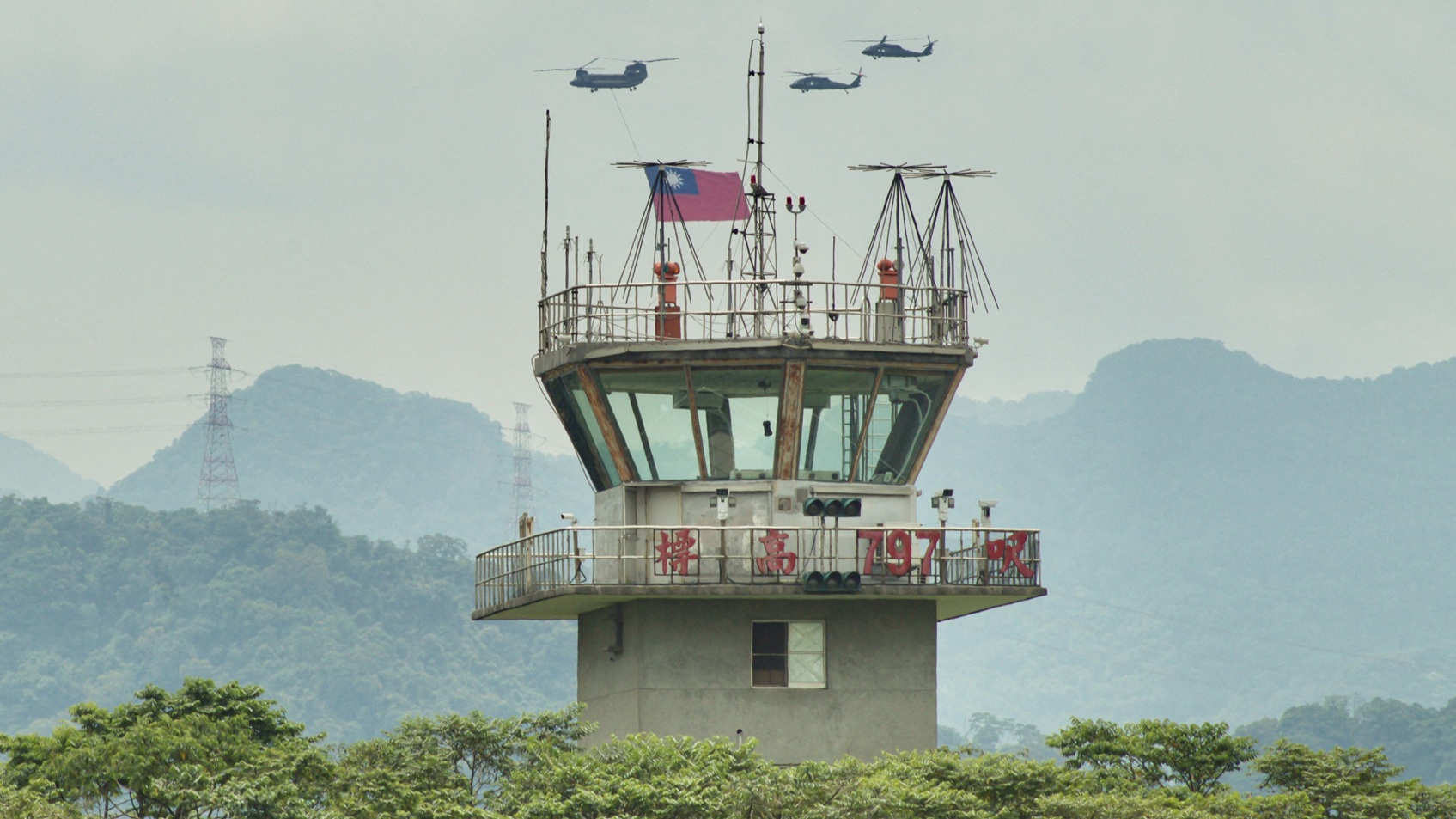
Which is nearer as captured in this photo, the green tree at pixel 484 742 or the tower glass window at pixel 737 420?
the green tree at pixel 484 742

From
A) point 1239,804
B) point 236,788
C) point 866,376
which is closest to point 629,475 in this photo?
point 866,376

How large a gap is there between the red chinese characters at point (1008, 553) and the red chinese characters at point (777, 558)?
350 cm

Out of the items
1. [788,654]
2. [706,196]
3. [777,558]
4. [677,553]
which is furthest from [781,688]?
[706,196]

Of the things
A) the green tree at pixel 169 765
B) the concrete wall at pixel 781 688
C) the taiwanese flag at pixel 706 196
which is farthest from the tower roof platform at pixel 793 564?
the taiwanese flag at pixel 706 196

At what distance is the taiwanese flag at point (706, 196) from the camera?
1786 inches

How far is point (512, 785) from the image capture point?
125 feet

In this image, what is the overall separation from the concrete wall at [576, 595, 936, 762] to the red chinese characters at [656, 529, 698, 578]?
1.28m

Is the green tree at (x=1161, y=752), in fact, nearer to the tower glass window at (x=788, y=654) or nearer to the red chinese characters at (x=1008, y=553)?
the red chinese characters at (x=1008, y=553)

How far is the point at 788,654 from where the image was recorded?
1663 inches

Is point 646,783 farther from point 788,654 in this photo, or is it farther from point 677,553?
point 788,654

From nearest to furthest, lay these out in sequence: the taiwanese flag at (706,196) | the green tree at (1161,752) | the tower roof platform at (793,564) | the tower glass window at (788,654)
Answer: the tower roof platform at (793,564)
the green tree at (1161,752)
the tower glass window at (788,654)
the taiwanese flag at (706,196)

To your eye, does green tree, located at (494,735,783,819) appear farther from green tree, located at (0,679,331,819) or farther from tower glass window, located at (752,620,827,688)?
green tree, located at (0,679,331,819)

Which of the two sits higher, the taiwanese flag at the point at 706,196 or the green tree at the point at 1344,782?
the taiwanese flag at the point at 706,196

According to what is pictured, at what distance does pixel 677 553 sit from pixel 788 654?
10.4 feet
